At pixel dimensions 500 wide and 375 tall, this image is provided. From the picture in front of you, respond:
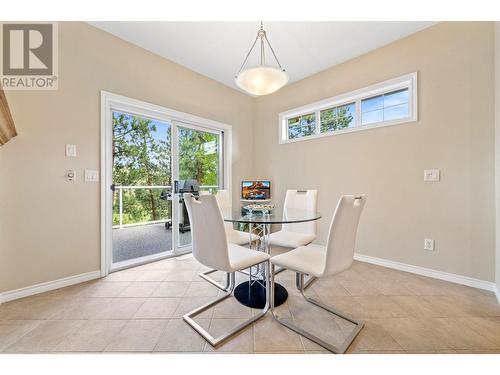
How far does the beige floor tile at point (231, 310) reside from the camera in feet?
5.09

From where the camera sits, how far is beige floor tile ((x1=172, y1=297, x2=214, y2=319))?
1.56 m

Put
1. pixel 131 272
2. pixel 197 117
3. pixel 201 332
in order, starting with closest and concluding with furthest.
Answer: pixel 201 332, pixel 131 272, pixel 197 117

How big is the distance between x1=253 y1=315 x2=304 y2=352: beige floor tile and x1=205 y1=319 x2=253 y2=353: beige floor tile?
48 millimetres

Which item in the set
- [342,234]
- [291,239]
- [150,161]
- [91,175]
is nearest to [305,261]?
[342,234]

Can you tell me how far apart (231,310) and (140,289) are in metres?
1.04

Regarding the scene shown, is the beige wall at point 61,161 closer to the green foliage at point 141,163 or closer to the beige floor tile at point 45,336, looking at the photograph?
the green foliage at point 141,163

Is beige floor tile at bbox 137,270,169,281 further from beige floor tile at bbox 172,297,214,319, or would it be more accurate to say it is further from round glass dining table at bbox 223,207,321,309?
round glass dining table at bbox 223,207,321,309

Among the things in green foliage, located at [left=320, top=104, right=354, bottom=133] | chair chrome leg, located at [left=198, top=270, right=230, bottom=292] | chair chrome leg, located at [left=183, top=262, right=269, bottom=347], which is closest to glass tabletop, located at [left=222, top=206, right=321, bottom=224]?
chair chrome leg, located at [left=183, top=262, right=269, bottom=347]

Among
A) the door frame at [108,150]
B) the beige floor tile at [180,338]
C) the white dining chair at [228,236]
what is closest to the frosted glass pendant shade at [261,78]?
the white dining chair at [228,236]

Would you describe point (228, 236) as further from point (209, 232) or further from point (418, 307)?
point (418, 307)
